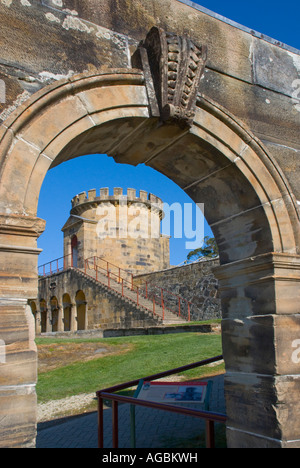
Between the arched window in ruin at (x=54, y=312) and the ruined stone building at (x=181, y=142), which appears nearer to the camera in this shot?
the ruined stone building at (x=181, y=142)

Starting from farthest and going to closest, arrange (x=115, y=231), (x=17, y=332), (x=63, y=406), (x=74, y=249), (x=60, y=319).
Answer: (x=74, y=249)
(x=115, y=231)
(x=60, y=319)
(x=63, y=406)
(x=17, y=332)

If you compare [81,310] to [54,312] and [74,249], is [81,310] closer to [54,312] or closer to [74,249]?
[54,312]

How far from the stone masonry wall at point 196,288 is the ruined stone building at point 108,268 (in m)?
0.05

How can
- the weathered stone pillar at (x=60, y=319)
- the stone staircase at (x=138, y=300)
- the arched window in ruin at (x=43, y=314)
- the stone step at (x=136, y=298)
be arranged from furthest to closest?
the arched window in ruin at (x=43, y=314), the weathered stone pillar at (x=60, y=319), the stone step at (x=136, y=298), the stone staircase at (x=138, y=300)

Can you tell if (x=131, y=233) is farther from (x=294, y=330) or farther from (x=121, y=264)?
(x=294, y=330)

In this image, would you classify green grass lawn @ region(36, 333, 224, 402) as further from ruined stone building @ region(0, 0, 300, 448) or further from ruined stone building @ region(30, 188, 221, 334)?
ruined stone building @ region(30, 188, 221, 334)

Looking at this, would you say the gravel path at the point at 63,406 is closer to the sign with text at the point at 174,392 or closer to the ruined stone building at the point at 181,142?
the sign with text at the point at 174,392

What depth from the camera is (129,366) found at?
10.0 m

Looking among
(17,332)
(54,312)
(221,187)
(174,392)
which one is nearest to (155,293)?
(54,312)

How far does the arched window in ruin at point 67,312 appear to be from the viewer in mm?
25853

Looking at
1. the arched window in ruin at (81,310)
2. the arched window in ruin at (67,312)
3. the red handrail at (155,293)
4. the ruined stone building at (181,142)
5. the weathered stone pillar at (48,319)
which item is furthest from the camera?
the weathered stone pillar at (48,319)

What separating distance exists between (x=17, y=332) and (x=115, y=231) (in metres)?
24.6

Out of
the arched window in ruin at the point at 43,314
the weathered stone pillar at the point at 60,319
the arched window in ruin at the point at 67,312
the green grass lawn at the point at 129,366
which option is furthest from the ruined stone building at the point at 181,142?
→ the arched window in ruin at the point at 43,314

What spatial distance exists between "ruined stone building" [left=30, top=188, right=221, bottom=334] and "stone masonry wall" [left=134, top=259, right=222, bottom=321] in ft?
0.17
